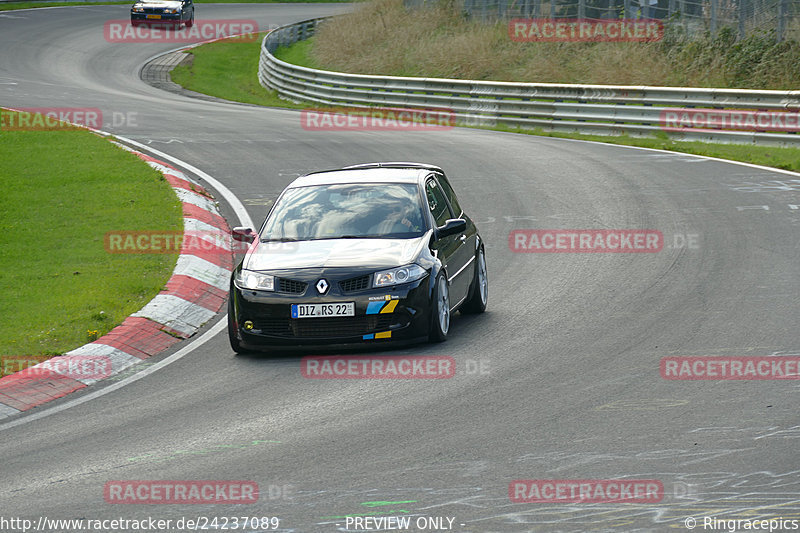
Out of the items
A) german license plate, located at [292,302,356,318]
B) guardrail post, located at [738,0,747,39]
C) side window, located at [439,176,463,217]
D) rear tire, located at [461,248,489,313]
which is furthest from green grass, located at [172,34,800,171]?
german license plate, located at [292,302,356,318]

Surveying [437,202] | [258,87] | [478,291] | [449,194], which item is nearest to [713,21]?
[258,87]

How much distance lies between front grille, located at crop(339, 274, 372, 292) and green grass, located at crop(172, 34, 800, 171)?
481 inches

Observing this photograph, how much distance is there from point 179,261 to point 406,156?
8721mm

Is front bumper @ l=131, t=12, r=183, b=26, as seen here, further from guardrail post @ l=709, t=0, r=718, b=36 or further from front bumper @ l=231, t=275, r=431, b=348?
front bumper @ l=231, t=275, r=431, b=348

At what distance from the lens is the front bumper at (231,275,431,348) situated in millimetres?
9414

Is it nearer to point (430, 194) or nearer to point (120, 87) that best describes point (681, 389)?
point (430, 194)

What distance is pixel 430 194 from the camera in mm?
11141

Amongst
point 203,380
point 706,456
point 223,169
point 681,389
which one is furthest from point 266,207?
point 706,456

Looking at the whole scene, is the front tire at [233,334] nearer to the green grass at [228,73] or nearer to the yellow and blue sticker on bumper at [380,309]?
the yellow and blue sticker on bumper at [380,309]

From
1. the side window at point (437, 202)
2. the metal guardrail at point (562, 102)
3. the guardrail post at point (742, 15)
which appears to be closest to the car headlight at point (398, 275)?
the side window at point (437, 202)

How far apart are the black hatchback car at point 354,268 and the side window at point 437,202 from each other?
0.02m

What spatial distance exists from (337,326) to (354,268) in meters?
0.53

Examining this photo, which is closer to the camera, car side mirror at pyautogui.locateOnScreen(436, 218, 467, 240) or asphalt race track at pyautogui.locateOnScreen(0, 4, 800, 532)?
asphalt race track at pyautogui.locateOnScreen(0, 4, 800, 532)

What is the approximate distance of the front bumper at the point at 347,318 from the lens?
30.9 ft
